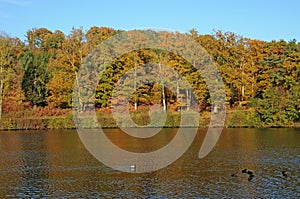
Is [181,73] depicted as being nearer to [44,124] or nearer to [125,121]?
[125,121]

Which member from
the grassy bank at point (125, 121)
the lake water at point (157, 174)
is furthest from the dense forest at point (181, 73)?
the lake water at point (157, 174)

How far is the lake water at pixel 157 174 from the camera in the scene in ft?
69.9

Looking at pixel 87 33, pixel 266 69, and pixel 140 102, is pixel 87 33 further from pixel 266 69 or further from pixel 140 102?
pixel 266 69

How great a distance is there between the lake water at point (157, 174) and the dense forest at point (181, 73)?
17370 mm

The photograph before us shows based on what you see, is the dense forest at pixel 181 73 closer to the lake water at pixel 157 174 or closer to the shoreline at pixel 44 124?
the shoreline at pixel 44 124

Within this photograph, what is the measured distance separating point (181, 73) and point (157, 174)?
33.5 meters

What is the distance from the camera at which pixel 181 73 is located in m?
58.3

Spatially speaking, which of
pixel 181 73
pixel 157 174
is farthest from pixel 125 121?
pixel 157 174

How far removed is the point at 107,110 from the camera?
59.0 meters

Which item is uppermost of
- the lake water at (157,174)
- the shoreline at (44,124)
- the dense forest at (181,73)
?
the dense forest at (181,73)

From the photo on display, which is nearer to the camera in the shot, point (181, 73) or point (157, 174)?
point (157, 174)

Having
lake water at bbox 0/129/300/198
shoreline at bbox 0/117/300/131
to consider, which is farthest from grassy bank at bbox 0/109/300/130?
lake water at bbox 0/129/300/198

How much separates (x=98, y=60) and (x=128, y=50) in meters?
4.25

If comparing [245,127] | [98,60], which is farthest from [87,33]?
[245,127]
